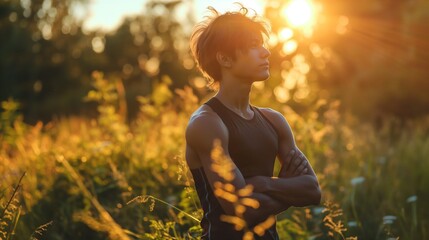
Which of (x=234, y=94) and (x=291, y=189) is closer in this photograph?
(x=291, y=189)

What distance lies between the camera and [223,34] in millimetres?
3283

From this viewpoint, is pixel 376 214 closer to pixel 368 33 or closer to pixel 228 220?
pixel 228 220

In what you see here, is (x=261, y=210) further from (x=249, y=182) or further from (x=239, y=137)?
(x=239, y=137)

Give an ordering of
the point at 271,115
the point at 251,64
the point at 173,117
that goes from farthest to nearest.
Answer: the point at 173,117, the point at 271,115, the point at 251,64

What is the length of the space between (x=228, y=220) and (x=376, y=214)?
3.15 meters

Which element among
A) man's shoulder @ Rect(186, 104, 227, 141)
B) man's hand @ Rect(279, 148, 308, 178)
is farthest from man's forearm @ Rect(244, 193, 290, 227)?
man's shoulder @ Rect(186, 104, 227, 141)

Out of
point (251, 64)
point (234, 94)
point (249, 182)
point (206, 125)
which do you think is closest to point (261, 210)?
point (249, 182)

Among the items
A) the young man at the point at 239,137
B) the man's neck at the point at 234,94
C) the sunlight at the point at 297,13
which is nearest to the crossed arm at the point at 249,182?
the young man at the point at 239,137

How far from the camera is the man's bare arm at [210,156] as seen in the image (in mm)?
2994

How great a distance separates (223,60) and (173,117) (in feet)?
16.2

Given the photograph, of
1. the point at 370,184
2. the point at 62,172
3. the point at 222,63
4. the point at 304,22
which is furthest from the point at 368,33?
the point at 222,63

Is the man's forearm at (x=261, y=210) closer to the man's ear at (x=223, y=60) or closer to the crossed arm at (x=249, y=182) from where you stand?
the crossed arm at (x=249, y=182)

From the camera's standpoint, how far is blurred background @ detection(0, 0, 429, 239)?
17.2ft

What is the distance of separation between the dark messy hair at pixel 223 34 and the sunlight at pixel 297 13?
1607 cm
